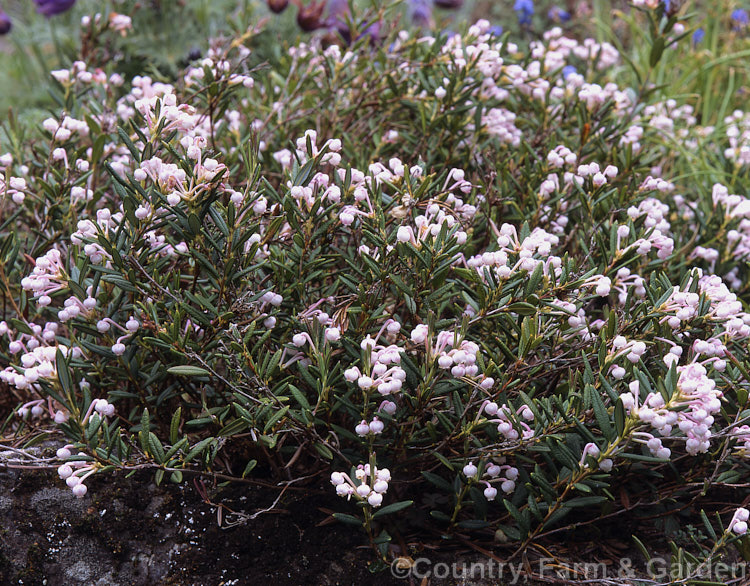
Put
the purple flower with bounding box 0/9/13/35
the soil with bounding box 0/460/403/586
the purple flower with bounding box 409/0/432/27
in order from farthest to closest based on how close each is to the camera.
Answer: the purple flower with bounding box 409/0/432/27 → the purple flower with bounding box 0/9/13/35 → the soil with bounding box 0/460/403/586

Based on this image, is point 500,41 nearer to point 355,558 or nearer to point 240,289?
point 240,289

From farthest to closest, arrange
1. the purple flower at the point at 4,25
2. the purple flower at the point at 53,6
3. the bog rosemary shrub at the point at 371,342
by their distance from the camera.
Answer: the purple flower at the point at 4,25 < the purple flower at the point at 53,6 < the bog rosemary shrub at the point at 371,342

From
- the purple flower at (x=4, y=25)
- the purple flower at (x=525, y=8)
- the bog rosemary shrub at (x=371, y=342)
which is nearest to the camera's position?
the bog rosemary shrub at (x=371, y=342)

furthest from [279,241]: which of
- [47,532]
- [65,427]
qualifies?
[47,532]

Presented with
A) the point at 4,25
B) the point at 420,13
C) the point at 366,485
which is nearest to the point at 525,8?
the point at 420,13

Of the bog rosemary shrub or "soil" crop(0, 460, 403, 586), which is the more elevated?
the bog rosemary shrub

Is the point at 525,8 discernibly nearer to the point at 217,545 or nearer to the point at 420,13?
the point at 420,13

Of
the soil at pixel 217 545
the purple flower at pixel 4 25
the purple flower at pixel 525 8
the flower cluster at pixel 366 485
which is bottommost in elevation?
the soil at pixel 217 545

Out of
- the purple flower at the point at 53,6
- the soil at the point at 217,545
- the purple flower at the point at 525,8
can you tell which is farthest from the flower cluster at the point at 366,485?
the purple flower at the point at 525,8

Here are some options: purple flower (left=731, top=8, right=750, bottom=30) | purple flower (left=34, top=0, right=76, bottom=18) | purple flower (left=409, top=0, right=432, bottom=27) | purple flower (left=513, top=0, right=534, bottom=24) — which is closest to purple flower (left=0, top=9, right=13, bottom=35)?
purple flower (left=34, top=0, right=76, bottom=18)

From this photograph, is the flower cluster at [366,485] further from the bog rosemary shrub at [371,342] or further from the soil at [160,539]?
the soil at [160,539]

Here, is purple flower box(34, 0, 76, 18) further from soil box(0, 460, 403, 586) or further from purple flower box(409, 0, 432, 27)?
soil box(0, 460, 403, 586)
